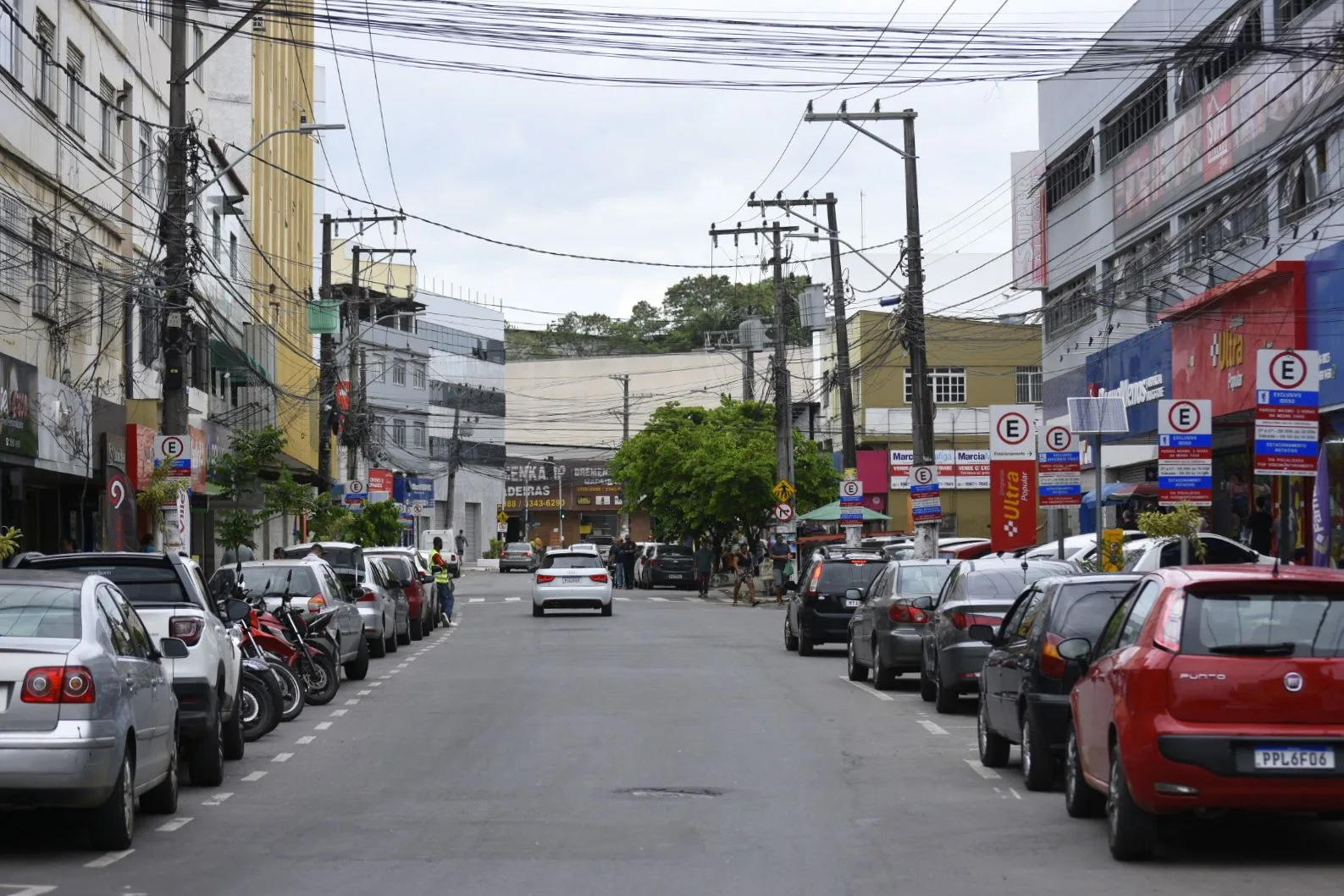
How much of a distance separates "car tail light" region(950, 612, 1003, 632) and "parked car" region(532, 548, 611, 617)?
25530mm

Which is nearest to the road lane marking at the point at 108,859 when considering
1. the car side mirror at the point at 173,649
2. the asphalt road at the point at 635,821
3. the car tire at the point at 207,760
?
the asphalt road at the point at 635,821

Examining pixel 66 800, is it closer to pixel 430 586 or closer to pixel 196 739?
pixel 196 739

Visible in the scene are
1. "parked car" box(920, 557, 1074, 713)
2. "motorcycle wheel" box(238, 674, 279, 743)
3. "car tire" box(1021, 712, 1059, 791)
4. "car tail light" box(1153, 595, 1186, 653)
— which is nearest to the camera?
"car tail light" box(1153, 595, 1186, 653)

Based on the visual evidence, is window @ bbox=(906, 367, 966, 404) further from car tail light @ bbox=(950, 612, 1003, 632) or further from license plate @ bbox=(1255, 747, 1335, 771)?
license plate @ bbox=(1255, 747, 1335, 771)

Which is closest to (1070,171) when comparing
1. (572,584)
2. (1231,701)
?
(572,584)

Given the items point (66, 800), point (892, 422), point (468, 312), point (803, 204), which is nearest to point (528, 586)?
point (892, 422)

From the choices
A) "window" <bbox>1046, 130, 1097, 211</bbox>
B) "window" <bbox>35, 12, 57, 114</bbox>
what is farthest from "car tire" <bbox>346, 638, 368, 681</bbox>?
"window" <bbox>1046, 130, 1097, 211</bbox>

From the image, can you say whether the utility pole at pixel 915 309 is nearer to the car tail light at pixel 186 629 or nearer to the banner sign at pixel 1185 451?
the banner sign at pixel 1185 451

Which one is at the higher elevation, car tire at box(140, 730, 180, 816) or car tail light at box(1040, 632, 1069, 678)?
car tail light at box(1040, 632, 1069, 678)

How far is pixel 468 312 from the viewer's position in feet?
332

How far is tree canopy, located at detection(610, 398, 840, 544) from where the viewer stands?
197 ft

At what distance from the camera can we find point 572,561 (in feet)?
144

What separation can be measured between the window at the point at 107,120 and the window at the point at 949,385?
132 feet

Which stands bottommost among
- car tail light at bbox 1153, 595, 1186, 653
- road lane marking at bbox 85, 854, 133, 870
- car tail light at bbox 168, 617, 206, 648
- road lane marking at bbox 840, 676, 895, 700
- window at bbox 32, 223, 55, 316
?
road lane marking at bbox 840, 676, 895, 700
